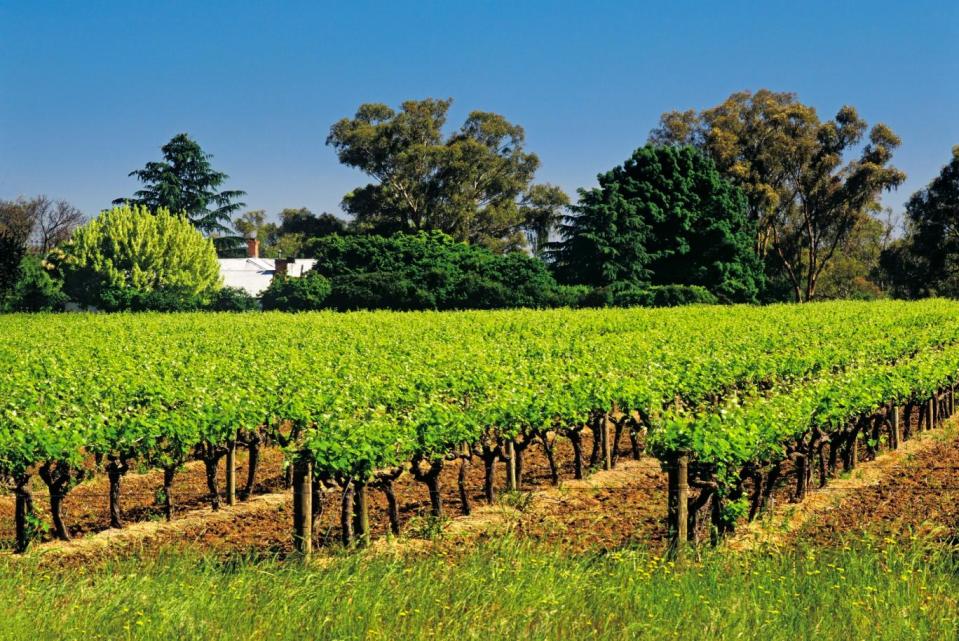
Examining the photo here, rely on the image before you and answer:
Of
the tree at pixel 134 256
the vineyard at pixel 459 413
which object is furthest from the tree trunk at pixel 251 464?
the tree at pixel 134 256

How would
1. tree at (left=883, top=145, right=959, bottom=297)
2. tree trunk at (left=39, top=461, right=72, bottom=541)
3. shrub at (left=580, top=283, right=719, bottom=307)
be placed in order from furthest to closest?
tree at (left=883, top=145, right=959, bottom=297) < shrub at (left=580, top=283, right=719, bottom=307) < tree trunk at (left=39, top=461, right=72, bottom=541)

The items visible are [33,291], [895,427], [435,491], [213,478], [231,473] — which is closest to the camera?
[435,491]

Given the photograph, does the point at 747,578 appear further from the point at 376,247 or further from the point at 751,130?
the point at 751,130

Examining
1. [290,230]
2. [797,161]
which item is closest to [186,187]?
[290,230]

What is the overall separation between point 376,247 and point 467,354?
40.2 meters

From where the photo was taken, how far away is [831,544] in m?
11.8

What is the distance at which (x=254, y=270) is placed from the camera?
87.8 meters

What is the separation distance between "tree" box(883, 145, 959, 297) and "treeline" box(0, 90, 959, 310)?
0.14 m

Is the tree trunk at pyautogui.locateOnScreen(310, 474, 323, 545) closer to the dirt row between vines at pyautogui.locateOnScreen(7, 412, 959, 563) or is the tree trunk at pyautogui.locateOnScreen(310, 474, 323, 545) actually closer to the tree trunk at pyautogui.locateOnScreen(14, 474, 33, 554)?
the dirt row between vines at pyautogui.locateOnScreen(7, 412, 959, 563)

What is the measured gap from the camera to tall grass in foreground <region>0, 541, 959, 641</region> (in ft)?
24.6

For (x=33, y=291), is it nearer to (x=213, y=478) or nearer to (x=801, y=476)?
(x=213, y=478)

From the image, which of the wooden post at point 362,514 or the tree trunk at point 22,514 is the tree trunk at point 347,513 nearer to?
the wooden post at point 362,514

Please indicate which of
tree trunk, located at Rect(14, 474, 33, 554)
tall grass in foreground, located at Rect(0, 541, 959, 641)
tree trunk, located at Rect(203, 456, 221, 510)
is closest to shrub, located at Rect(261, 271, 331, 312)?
tree trunk, located at Rect(203, 456, 221, 510)

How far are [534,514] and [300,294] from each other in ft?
152
